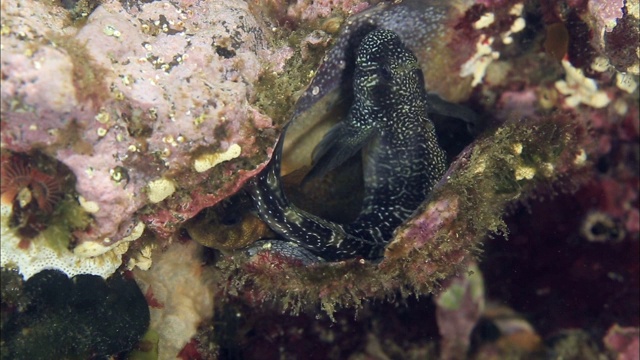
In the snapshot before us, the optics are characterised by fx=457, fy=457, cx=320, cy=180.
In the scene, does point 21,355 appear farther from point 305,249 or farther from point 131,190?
point 305,249

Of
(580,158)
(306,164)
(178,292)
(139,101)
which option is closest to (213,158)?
(139,101)

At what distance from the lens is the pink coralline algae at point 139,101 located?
2646 mm

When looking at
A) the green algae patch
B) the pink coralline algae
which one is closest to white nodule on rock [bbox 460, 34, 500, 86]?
the green algae patch

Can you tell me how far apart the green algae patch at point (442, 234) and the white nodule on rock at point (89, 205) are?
1.33 metres

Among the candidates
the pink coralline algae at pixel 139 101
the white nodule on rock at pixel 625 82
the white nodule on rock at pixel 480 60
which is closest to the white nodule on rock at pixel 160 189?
the pink coralline algae at pixel 139 101

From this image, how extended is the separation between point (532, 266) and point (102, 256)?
15.4ft

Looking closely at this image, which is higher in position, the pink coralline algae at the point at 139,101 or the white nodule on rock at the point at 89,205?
the pink coralline algae at the point at 139,101

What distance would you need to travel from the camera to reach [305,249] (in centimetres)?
397

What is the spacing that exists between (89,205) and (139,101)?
0.73 meters

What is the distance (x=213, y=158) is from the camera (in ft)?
10.4

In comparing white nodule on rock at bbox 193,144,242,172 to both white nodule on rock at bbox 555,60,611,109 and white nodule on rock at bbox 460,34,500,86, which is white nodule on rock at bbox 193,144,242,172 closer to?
white nodule on rock at bbox 460,34,500,86

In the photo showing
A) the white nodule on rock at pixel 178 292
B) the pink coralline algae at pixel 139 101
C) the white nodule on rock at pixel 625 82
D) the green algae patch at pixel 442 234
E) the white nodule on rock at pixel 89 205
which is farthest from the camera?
the white nodule on rock at pixel 625 82

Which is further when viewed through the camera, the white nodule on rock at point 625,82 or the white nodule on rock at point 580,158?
the white nodule on rock at point 580,158

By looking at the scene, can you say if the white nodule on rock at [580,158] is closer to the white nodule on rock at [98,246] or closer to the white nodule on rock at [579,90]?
the white nodule on rock at [579,90]
